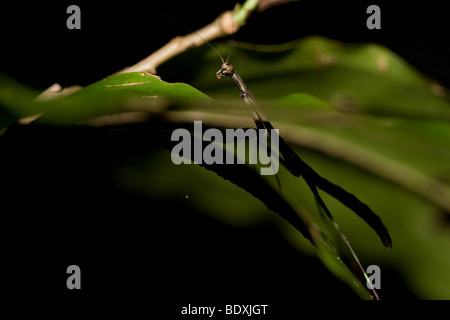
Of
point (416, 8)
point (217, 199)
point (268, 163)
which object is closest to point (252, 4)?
point (268, 163)

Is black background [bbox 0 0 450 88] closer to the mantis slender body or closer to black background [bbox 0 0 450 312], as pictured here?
black background [bbox 0 0 450 312]

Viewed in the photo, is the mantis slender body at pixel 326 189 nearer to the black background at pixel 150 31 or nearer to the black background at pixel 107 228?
the black background at pixel 107 228

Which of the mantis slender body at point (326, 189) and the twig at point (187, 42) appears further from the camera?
the twig at point (187, 42)

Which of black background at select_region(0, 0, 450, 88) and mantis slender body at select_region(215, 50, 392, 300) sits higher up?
black background at select_region(0, 0, 450, 88)

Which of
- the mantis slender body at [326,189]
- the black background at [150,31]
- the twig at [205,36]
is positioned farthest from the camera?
the black background at [150,31]

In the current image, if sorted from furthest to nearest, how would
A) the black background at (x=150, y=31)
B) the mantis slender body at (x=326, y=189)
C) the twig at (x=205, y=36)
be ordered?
the black background at (x=150, y=31) → the twig at (x=205, y=36) → the mantis slender body at (x=326, y=189)

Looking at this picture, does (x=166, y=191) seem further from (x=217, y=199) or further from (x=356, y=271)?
(x=356, y=271)

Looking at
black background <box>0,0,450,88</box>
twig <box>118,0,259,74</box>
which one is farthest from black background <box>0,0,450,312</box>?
twig <box>118,0,259,74</box>

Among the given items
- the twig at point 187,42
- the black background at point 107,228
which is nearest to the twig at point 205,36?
the twig at point 187,42
